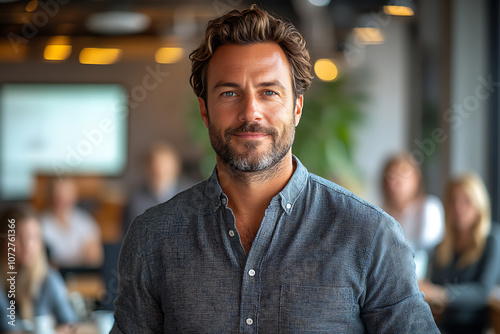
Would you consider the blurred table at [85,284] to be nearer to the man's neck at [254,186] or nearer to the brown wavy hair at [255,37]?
the man's neck at [254,186]

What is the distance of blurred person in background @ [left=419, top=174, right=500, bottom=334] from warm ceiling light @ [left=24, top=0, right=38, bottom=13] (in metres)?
4.41

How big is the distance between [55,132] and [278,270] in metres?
6.20

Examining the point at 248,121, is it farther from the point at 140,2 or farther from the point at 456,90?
the point at 140,2

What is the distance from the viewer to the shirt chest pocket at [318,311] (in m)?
1.28

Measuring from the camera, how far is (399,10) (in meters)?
5.57

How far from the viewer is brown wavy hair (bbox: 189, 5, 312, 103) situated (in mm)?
1375

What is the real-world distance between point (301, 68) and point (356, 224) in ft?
1.38

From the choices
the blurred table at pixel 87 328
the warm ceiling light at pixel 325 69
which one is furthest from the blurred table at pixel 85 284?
the warm ceiling light at pixel 325 69

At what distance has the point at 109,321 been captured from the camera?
281 centimetres

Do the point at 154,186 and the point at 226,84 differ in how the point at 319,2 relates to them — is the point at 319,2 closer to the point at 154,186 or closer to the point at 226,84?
the point at 154,186

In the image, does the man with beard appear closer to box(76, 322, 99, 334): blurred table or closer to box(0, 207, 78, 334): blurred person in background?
box(76, 322, 99, 334): blurred table

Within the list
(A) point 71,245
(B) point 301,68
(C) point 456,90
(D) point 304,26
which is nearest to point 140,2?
(D) point 304,26

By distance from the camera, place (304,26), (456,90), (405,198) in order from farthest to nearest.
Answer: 1. (304,26)
2. (456,90)
3. (405,198)

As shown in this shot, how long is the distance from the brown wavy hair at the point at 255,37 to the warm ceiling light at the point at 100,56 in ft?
19.4
